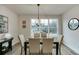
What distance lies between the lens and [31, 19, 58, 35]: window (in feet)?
25.2

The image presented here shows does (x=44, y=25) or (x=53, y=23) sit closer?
(x=44, y=25)

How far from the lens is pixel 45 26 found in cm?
769

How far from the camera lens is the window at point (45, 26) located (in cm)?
767

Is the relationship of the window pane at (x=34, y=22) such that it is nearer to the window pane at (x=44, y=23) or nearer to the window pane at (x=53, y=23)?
the window pane at (x=44, y=23)

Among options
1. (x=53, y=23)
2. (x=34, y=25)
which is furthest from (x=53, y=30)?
(x=34, y=25)

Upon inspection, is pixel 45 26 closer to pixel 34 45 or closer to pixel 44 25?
pixel 44 25

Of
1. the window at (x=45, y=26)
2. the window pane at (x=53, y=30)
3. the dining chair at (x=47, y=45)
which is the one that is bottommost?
the dining chair at (x=47, y=45)

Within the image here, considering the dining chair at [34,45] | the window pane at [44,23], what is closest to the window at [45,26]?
the window pane at [44,23]

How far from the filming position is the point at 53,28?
307 inches

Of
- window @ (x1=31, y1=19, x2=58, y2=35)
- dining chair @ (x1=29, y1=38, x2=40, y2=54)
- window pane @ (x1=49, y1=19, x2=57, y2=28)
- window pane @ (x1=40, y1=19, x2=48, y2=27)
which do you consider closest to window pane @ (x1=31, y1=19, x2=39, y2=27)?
window @ (x1=31, y1=19, x2=58, y2=35)

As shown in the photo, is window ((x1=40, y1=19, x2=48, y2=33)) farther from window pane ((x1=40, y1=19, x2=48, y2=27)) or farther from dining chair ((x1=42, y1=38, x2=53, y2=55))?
dining chair ((x1=42, y1=38, x2=53, y2=55))
